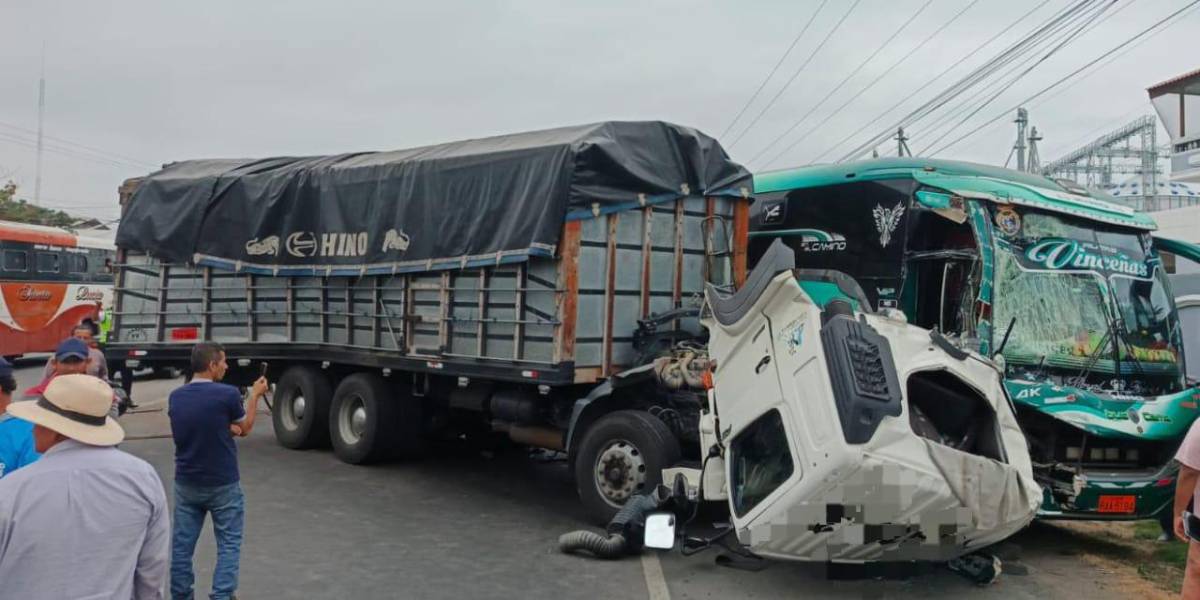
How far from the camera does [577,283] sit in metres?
7.77

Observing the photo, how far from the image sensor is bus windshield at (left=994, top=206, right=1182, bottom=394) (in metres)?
Result: 6.95

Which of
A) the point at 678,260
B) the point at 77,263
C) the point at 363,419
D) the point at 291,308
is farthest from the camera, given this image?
the point at 77,263

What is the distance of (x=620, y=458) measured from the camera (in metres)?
7.27

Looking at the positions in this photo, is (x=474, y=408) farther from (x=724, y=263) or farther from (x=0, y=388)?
(x=0, y=388)

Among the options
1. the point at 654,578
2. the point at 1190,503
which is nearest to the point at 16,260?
the point at 654,578

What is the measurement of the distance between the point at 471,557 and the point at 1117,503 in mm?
4592

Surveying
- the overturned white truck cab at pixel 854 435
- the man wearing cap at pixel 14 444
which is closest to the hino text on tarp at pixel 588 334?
the overturned white truck cab at pixel 854 435

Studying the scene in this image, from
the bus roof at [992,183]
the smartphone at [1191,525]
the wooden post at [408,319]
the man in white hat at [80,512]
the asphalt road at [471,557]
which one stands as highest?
the bus roof at [992,183]

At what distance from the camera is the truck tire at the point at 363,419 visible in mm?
9930

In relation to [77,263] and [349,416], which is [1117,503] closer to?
[349,416]

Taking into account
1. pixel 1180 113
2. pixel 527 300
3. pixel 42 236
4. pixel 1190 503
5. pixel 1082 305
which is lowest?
pixel 1190 503

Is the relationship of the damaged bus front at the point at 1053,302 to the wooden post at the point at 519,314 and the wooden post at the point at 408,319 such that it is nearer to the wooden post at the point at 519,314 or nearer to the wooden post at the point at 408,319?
the wooden post at the point at 519,314

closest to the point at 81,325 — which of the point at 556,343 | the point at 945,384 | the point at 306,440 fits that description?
the point at 306,440

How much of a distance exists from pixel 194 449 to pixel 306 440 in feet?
20.0
